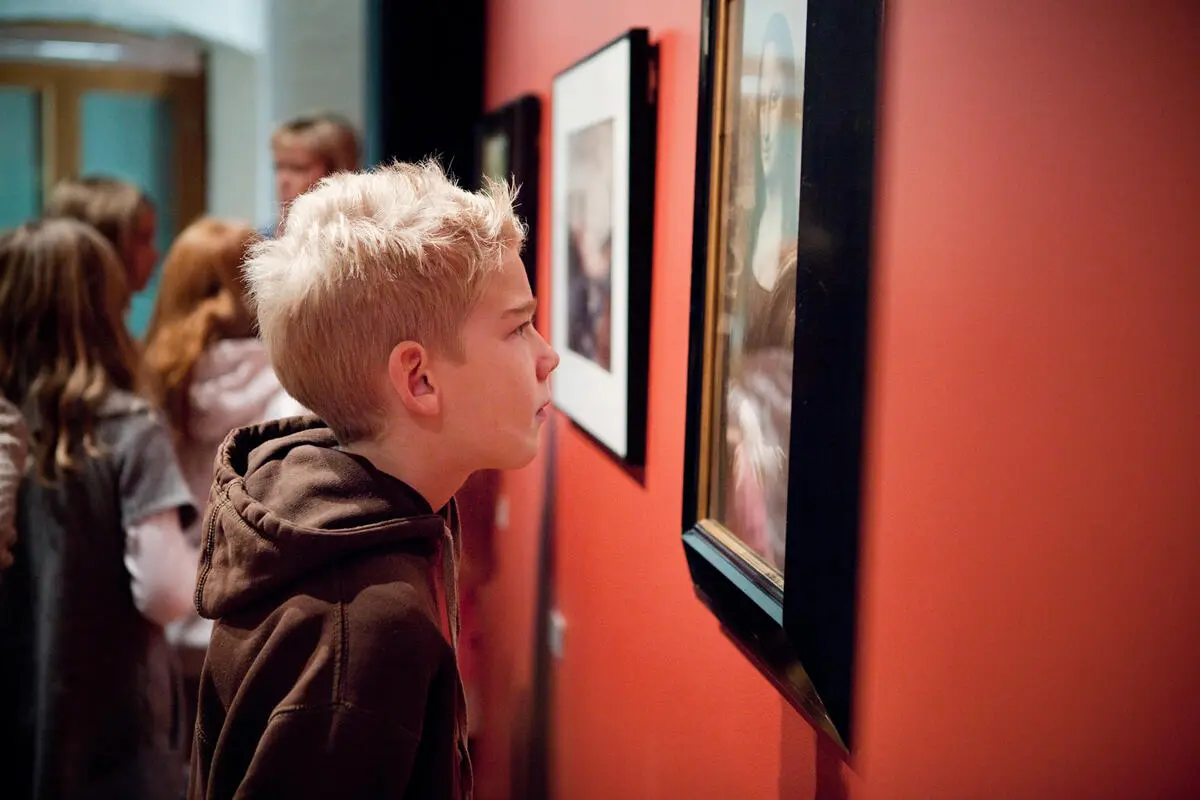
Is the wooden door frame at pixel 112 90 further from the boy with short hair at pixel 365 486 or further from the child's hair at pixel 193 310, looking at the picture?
the boy with short hair at pixel 365 486

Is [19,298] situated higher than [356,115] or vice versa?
[356,115]

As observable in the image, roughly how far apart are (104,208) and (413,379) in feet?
7.55

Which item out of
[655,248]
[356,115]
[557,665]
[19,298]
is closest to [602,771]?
[557,665]

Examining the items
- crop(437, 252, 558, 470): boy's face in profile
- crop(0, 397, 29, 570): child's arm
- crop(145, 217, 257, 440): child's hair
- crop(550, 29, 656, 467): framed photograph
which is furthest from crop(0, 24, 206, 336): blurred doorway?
crop(437, 252, 558, 470): boy's face in profile

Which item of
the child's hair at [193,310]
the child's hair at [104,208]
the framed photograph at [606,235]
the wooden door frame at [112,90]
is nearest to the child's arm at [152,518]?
the child's hair at [193,310]

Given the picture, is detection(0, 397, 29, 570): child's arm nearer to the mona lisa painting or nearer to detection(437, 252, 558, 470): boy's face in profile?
detection(437, 252, 558, 470): boy's face in profile

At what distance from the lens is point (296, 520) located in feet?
3.64

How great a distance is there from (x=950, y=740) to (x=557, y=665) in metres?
1.43

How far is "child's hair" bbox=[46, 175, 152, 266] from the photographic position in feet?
10.1

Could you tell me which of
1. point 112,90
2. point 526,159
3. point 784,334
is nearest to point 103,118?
point 112,90

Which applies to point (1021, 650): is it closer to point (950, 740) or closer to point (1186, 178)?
point (950, 740)

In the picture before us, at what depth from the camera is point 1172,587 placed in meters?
0.72

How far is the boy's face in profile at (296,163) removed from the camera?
3363mm

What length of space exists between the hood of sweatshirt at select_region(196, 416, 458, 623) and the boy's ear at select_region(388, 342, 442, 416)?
76mm
